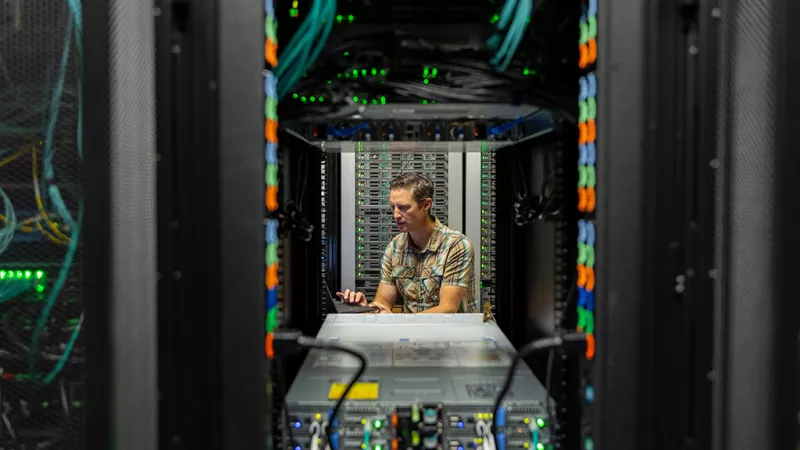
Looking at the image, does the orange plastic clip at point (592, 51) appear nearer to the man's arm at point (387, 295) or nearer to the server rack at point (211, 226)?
the server rack at point (211, 226)

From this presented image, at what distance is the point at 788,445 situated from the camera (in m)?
0.81

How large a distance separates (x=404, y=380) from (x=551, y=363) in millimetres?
325

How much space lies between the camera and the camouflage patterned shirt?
226 cm

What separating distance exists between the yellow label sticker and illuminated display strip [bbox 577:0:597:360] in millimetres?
452

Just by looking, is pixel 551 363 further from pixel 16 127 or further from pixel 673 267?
pixel 16 127

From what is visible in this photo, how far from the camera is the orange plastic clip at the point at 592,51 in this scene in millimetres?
841

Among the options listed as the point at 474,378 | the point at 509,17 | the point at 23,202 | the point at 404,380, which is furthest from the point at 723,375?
the point at 23,202

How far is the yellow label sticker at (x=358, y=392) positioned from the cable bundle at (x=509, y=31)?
765 millimetres

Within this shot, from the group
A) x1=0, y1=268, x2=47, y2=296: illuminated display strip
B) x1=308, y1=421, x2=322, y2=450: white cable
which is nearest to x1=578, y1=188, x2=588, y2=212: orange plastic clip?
x1=308, y1=421, x2=322, y2=450: white cable

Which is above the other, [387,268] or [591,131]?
[591,131]

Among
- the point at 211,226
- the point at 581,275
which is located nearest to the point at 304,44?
the point at 211,226

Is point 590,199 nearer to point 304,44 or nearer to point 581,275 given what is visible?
point 581,275

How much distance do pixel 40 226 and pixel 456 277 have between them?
1562 mm

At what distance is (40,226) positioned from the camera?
1.10 m
